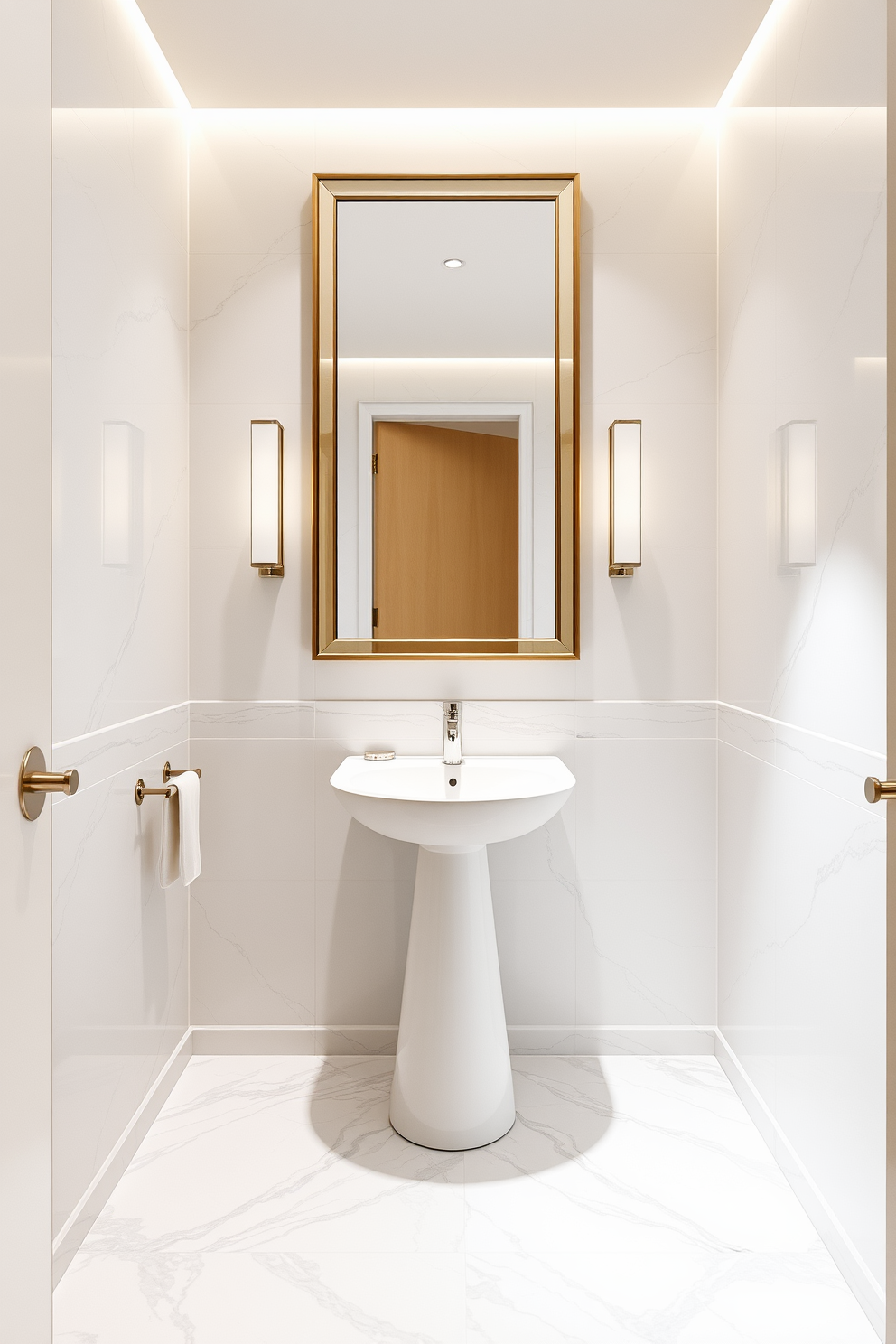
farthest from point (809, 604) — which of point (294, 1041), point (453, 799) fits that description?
point (294, 1041)

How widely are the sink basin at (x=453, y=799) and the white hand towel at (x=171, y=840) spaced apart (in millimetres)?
368

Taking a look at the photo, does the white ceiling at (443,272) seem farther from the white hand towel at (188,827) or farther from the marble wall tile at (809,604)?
the white hand towel at (188,827)

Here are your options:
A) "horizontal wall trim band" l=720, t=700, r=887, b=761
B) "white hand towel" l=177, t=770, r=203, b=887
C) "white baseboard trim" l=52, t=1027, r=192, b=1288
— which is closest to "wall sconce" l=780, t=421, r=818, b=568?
"horizontal wall trim band" l=720, t=700, r=887, b=761

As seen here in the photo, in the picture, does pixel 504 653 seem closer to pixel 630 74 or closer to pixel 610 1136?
pixel 610 1136

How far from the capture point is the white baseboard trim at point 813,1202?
139 centimetres

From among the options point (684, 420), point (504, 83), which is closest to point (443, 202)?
point (504, 83)

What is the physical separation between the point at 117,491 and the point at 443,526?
0.79 metres

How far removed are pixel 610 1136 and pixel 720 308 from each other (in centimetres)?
198

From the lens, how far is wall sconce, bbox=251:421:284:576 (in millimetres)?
2146

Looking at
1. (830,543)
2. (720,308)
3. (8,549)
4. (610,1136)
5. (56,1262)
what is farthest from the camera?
(720,308)

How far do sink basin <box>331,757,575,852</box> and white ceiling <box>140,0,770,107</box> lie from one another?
162 centimetres

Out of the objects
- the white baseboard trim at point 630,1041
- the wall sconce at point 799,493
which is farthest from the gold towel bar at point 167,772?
the wall sconce at point 799,493

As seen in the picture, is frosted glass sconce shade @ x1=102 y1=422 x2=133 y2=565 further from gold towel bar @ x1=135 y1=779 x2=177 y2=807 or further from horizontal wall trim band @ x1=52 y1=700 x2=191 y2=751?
gold towel bar @ x1=135 y1=779 x2=177 y2=807

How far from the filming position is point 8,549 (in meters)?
0.83
